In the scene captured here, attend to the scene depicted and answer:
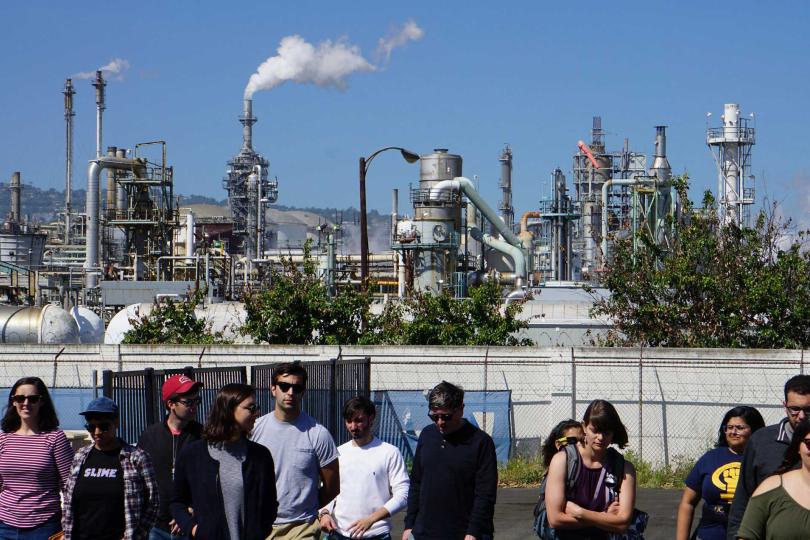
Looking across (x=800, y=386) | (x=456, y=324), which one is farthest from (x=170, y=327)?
(x=800, y=386)

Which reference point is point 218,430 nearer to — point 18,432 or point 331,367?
point 18,432

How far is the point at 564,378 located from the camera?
21641 mm

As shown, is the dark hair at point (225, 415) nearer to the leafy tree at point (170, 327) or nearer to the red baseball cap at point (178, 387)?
the red baseball cap at point (178, 387)

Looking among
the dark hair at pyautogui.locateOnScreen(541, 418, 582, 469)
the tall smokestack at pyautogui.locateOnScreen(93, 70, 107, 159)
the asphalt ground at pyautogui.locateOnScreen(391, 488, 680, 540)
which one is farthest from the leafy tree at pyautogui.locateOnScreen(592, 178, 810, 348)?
the tall smokestack at pyautogui.locateOnScreen(93, 70, 107, 159)

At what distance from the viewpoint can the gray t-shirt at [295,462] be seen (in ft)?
25.2

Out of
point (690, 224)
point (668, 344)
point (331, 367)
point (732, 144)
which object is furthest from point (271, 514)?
point (732, 144)

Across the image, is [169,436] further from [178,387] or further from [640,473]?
[640,473]

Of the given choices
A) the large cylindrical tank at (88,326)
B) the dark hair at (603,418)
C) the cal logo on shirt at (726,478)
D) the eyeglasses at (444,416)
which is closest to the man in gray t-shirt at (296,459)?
the eyeglasses at (444,416)

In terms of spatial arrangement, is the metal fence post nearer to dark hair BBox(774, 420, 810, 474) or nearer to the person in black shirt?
the person in black shirt

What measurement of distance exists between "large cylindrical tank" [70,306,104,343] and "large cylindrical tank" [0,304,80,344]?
2.05 metres

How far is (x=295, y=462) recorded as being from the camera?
303 inches

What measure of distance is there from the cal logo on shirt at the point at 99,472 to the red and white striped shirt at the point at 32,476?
65 centimetres

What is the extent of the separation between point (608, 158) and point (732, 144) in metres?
11.0

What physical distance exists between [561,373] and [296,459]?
47.1 feet
